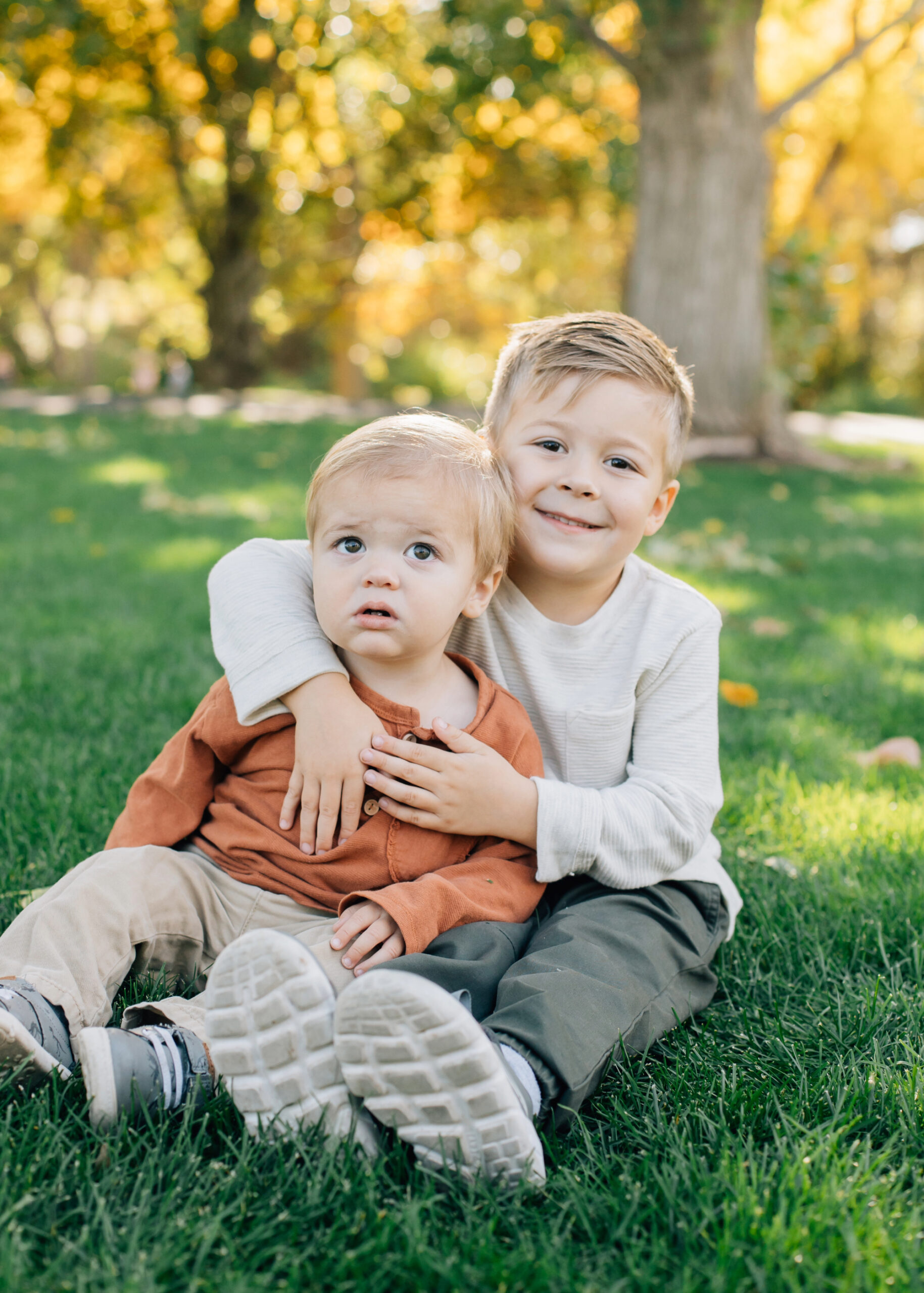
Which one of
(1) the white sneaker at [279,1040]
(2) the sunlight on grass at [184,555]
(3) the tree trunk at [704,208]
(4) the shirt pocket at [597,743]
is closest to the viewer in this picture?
(1) the white sneaker at [279,1040]

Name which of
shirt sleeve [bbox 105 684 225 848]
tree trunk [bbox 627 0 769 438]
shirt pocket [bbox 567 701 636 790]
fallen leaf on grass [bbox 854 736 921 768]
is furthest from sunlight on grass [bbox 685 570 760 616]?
tree trunk [bbox 627 0 769 438]

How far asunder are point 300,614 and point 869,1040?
1110mm

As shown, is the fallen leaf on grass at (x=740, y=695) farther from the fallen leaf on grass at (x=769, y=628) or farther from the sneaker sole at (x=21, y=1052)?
the sneaker sole at (x=21, y=1052)

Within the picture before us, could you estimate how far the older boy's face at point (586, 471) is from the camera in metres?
1.84

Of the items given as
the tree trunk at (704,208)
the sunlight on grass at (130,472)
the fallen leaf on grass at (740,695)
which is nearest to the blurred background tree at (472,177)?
the tree trunk at (704,208)

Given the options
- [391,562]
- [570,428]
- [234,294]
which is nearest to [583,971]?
[391,562]

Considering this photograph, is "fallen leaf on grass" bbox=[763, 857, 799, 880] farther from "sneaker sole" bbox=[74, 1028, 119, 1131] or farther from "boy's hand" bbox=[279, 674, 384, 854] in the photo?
"sneaker sole" bbox=[74, 1028, 119, 1131]

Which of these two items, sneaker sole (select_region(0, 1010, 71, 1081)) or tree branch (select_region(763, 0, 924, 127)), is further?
tree branch (select_region(763, 0, 924, 127))

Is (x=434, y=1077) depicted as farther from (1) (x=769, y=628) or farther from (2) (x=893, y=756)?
(1) (x=769, y=628)

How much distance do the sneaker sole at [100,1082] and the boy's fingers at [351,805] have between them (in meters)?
0.46

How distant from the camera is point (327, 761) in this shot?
5.43 feet

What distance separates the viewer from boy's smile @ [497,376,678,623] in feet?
6.04

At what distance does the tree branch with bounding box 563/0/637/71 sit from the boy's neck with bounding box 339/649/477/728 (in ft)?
27.7

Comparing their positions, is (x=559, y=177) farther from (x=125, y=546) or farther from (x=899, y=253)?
(x=899, y=253)
